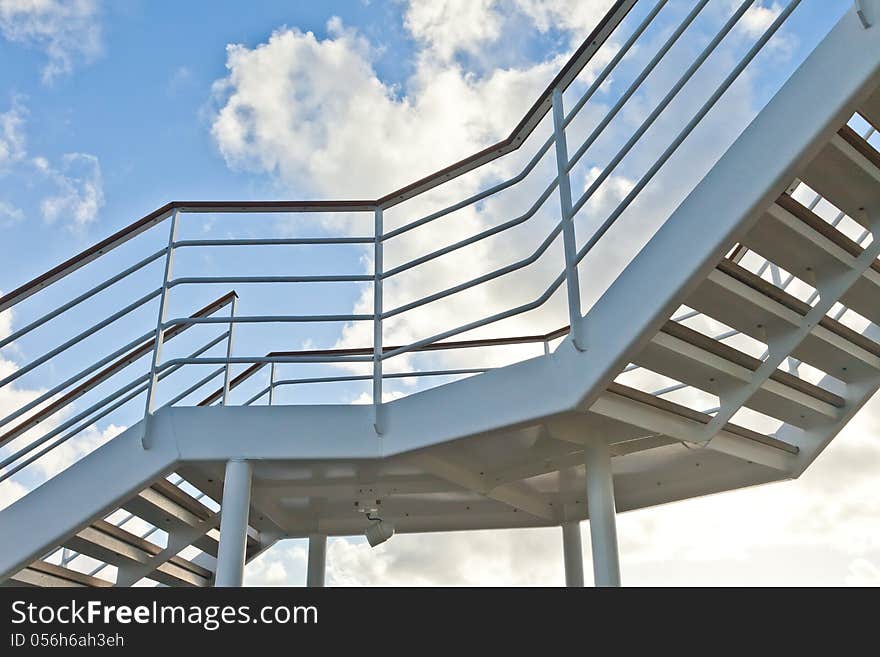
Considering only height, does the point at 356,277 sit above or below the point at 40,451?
above

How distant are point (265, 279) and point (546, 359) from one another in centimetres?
101

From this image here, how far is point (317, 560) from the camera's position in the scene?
4215 mm

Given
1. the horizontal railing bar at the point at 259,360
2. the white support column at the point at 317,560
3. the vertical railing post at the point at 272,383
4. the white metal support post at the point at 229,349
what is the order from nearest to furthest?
the horizontal railing bar at the point at 259,360 → the white metal support post at the point at 229,349 → the vertical railing post at the point at 272,383 → the white support column at the point at 317,560

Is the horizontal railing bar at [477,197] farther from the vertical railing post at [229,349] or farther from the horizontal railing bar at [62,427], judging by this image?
the horizontal railing bar at [62,427]

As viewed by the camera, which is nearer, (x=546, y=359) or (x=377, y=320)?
(x=546, y=359)

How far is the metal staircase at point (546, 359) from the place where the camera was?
2361 millimetres

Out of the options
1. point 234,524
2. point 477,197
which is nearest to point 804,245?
point 477,197

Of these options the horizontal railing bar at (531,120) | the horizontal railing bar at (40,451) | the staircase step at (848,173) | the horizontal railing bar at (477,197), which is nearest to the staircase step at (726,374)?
the staircase step at (848,173)

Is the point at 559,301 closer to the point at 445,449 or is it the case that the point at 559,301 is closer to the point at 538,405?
the point at 538,405

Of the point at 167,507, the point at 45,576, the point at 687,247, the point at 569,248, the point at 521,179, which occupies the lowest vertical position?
the point at 45,576

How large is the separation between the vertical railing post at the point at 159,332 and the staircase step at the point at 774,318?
175 cm

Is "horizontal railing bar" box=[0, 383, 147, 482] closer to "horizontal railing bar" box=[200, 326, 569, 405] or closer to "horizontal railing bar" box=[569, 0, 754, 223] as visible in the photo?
"horizontal railing bar" box=[200, 326, 569, 405]

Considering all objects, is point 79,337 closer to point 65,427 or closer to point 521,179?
point 65,427
